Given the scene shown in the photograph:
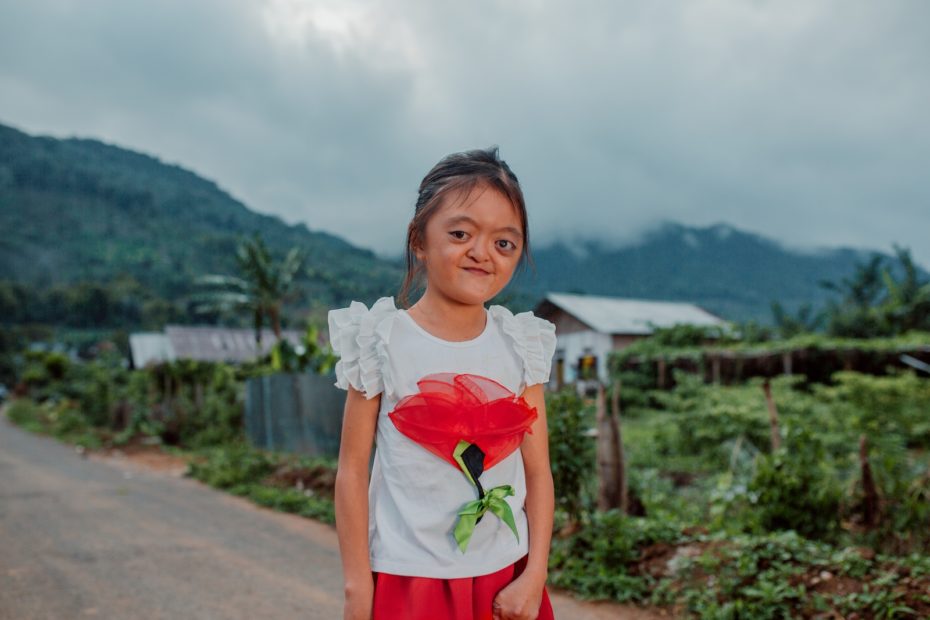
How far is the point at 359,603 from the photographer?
134 centimetres

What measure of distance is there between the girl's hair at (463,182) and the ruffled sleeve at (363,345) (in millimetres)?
185

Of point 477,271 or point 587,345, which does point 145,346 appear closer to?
point 587,345

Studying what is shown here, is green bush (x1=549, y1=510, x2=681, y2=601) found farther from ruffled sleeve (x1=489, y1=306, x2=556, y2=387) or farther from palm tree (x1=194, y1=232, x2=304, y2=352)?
palm tree (x1=194, y1=232, x2=304, y2=352)

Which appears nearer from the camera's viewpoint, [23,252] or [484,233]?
[484,233]

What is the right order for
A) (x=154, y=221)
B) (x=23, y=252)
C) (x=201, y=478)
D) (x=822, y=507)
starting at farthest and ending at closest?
(x=154, y=221) < (x=23, y=252) < (x=201, y=478) < (x=822, y=507)

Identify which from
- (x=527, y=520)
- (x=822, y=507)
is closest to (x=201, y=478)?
(x=822, y=507)

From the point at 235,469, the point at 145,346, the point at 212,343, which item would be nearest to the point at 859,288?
the point at 235,469

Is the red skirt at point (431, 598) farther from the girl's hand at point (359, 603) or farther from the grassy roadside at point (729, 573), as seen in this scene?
the grassy roadside at point (729, 573)

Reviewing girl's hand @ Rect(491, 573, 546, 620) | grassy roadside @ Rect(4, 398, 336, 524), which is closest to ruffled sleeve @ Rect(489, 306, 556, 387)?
girl's hand @ Rect(491, 573, 546, 620)

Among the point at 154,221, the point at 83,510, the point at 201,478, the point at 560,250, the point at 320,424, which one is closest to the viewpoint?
the point at 83,510

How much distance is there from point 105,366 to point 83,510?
13555 millimetres

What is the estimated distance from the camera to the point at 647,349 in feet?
61.7

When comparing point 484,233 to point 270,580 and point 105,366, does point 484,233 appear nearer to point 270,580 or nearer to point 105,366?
point 270,580

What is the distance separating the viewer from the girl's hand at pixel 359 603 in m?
1.34
